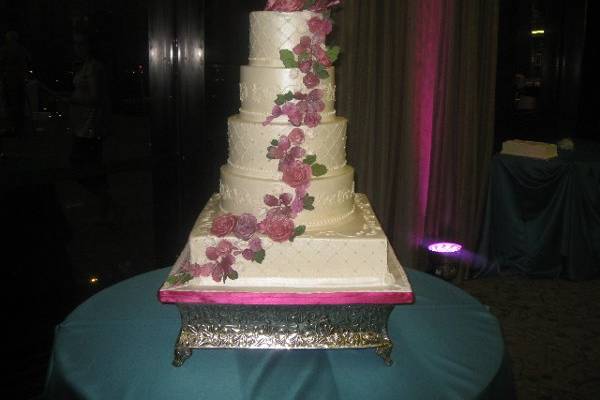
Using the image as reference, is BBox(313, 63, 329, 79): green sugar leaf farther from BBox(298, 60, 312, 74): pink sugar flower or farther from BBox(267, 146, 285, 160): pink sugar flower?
BBox(267, 146, 285, 160): pink sugar flower

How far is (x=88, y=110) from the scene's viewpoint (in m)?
2.99

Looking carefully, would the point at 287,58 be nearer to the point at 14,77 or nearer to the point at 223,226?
the point at 223,226

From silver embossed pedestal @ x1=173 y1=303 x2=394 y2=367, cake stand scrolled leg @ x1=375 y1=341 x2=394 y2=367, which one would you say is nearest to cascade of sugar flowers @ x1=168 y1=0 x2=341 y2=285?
silver embossed pedestal @ x1=173 y1=303 x2=394 y2=367

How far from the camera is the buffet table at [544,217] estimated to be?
154 inches

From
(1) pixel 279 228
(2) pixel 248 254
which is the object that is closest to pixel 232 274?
(2) pixel 248 254

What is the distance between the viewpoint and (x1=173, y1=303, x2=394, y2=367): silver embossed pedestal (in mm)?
1695

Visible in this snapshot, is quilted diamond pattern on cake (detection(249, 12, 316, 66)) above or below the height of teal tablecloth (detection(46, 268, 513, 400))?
above

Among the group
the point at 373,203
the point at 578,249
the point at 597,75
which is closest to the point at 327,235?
the point at 373,203

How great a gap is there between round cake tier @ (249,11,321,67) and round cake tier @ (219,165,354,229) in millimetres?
397

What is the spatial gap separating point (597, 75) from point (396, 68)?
265cm

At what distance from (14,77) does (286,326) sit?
1860 millimetres

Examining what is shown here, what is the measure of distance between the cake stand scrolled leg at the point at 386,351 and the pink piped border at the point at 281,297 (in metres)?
0.13

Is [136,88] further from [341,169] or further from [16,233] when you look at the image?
[341,169]

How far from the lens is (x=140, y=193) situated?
3947mm
